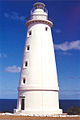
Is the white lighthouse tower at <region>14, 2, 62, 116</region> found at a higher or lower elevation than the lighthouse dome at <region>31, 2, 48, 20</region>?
lower

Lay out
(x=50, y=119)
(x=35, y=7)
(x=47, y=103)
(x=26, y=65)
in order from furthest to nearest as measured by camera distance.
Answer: (x=35, y=7) → (x=26, y=65) → (x=47, y=103) → (x=50, y=119)

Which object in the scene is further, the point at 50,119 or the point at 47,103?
the point at 47,103

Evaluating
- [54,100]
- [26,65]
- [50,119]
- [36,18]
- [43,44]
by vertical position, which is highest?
[36,18]

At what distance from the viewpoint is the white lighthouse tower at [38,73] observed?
18.8m

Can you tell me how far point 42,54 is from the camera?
65.6 ft

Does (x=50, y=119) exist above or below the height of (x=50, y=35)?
below

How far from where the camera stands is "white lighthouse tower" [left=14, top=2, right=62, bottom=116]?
18.8 metres

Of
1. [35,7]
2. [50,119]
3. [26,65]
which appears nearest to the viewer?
[50,119]

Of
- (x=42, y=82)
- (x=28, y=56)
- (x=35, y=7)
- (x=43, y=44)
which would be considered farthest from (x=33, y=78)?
(x=35, y=7)

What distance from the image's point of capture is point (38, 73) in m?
19.4

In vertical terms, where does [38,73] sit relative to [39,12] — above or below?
below

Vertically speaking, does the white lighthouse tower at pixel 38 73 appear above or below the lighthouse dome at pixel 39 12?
below

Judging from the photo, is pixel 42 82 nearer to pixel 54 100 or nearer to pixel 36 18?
pixel 54 100

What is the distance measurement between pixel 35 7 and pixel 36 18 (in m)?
2.04
